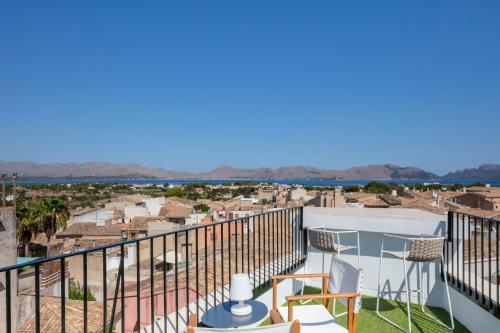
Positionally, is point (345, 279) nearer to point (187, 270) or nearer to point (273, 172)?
point (187, 270)

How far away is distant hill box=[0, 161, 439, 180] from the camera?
138837mm

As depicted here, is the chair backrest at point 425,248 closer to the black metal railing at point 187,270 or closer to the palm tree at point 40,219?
the black metal railing at point 187,270

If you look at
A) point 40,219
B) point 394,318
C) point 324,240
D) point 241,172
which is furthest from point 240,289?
point 241,172

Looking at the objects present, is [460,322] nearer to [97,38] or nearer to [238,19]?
[238,19]

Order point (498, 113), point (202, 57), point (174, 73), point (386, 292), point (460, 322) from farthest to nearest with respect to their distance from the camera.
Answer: point (498, 113), point (174, 73), point (202, 57), point (386, 292), point (460, 322)

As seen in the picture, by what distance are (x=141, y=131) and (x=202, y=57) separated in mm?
43350

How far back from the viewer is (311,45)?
107 ft

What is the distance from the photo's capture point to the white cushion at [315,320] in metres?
2.54

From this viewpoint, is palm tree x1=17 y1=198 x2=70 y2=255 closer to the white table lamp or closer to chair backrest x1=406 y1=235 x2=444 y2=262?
the white table lamp

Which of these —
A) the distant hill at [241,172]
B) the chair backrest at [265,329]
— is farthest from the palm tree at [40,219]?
the distant hill at [241,172]

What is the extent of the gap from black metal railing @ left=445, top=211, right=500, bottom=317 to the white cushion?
1910 mm

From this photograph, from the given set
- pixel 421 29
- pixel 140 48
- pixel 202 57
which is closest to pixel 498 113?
pixel 421 29

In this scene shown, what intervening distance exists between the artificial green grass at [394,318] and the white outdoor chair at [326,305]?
1372 mm

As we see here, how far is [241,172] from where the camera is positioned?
192m
